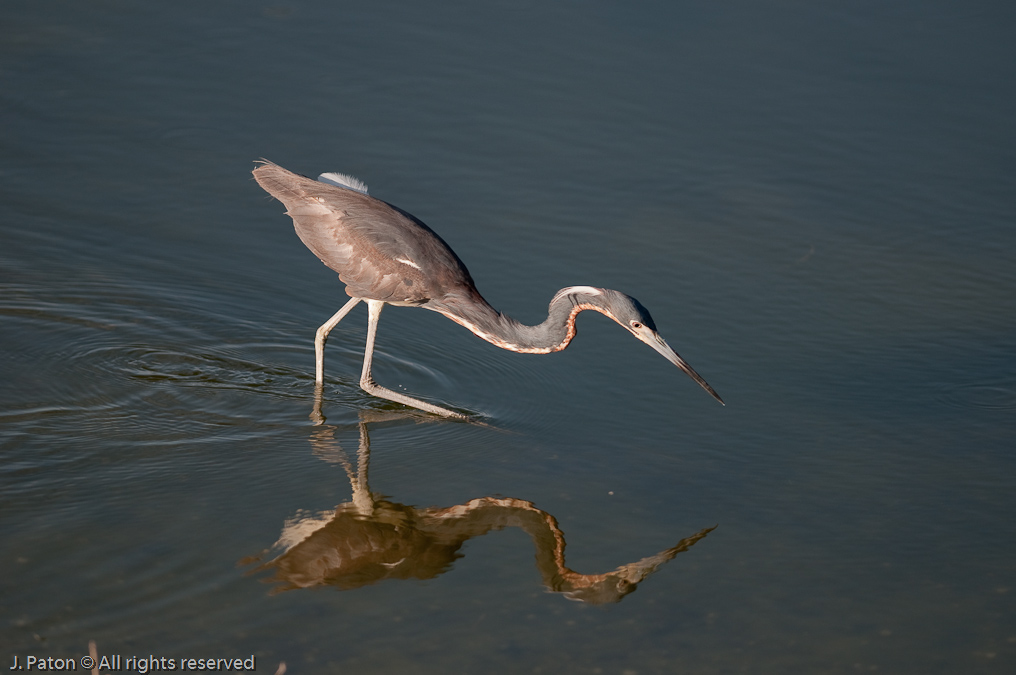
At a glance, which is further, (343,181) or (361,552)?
(343,181)

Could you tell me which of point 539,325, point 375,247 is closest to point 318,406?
point 375,247

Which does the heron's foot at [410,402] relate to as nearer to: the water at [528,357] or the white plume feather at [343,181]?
the water at [528,357]

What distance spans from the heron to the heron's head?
111 millimetres

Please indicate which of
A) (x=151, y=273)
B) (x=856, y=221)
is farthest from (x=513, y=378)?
(x=856, y=221)

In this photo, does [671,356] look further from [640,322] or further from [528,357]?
[528,357]

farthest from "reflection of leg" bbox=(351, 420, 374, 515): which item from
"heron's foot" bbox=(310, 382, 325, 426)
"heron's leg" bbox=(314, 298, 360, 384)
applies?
"heron's leg" bbox=(314, 298, 360, 384)

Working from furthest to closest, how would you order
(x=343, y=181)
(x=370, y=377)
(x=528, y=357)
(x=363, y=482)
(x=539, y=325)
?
(x=528, y=357) → (x=343, y=181) → (x=370, y=377) → (x=539, y=325) → (x=363, y=482)

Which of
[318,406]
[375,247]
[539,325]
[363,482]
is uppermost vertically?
[375,247]

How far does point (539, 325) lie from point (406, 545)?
1932 mm

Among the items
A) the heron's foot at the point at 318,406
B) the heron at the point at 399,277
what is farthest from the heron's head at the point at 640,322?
the heron's foot at the point at 318,406

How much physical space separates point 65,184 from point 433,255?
13.8 feet

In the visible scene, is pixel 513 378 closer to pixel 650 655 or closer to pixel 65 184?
pixel 650 655

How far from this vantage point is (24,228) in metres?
9.02

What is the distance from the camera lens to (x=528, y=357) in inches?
331
